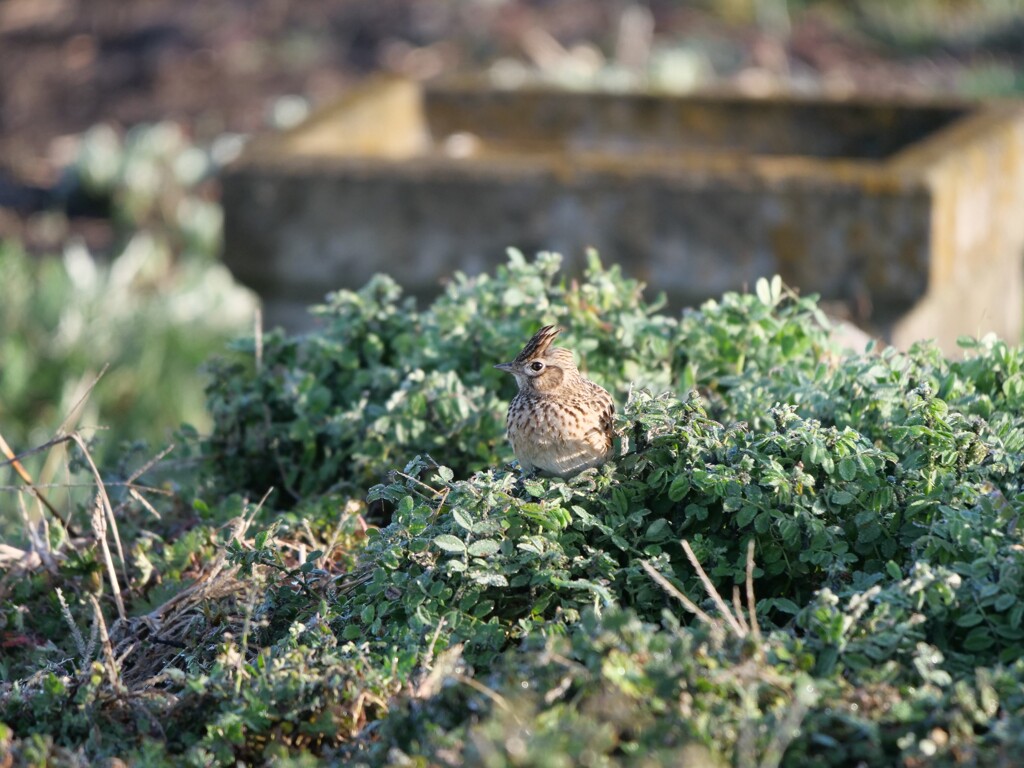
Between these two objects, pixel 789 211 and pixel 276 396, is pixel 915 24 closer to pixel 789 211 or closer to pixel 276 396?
pixel 789 211

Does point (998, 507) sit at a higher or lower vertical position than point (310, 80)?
higher

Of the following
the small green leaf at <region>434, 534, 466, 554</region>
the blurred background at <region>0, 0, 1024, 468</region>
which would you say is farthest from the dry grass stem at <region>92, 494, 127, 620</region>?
the blurred background at <region>0, 0, 1024, 468</region>

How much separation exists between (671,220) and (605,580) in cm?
299

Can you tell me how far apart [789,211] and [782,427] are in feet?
8.20

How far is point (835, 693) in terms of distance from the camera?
2656mm

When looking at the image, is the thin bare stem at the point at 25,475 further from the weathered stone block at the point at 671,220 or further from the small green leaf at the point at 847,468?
the weathered stone block at the point at 671,220

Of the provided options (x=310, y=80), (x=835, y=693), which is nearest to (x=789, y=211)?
(x=835, y=693)

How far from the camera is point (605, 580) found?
10.2 feet

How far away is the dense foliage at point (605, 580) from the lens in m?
2.60

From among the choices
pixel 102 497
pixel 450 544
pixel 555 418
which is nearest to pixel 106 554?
pixel 102 497

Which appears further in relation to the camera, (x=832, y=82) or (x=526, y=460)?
(x=832, y=82)

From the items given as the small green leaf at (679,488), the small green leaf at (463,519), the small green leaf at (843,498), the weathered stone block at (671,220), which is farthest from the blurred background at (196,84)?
the small green leaf at (843,498)

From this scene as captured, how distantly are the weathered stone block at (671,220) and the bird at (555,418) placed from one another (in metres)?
2.23

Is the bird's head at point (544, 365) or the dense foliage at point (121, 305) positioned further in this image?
the dense foliage at point (121, 305)
